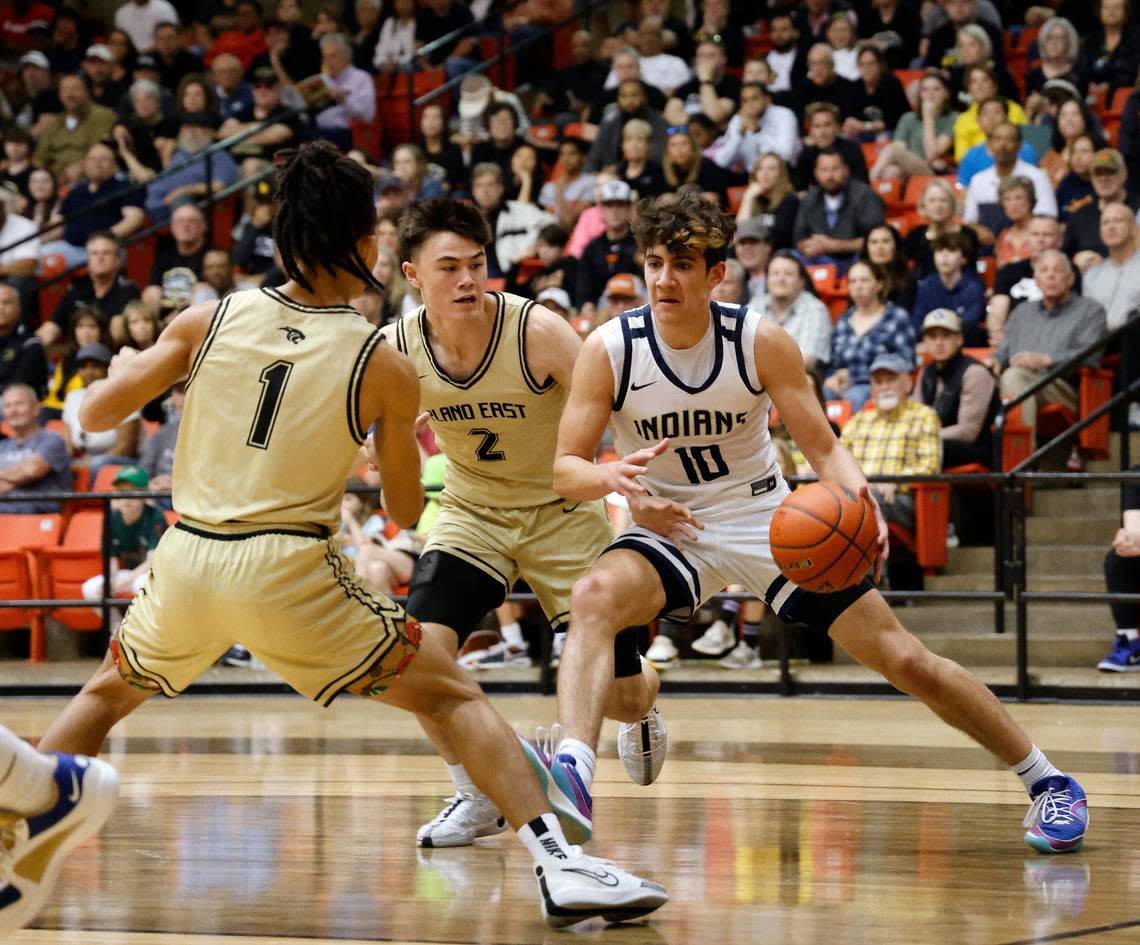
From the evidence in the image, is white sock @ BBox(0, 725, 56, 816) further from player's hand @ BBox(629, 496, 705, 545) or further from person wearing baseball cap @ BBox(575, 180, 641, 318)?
person wearing baseball cap @ BBox(575, 180, 641, 318)

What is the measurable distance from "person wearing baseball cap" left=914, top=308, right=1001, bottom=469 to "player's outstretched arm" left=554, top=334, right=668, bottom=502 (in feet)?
15.2

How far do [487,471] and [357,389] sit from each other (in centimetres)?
149

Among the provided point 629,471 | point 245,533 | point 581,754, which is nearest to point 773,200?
point 629,471

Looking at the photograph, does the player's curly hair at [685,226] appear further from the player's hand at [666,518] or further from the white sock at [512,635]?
the white sock at [512,635]

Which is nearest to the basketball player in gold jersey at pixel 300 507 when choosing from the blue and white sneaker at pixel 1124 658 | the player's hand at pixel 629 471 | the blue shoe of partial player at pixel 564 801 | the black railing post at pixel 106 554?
the blue shoe of partial player at pixel 564 801

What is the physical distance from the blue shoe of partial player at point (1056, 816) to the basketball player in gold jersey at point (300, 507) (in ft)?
4.73

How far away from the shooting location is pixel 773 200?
11219 millimetres

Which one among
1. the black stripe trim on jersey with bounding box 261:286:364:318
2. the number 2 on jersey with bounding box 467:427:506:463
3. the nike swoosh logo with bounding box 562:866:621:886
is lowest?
the nike swoosh logo with bounding box 562:866:621:886

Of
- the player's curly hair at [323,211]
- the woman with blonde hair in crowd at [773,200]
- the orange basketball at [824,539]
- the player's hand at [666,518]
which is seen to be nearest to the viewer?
the player's curly hair at [323,211]

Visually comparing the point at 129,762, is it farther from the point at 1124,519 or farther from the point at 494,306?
the point at 1124,519

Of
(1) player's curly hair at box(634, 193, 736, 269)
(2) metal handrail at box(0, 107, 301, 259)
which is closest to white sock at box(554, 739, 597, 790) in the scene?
(1) player's curly hair at box(634, 193, 736, 269)

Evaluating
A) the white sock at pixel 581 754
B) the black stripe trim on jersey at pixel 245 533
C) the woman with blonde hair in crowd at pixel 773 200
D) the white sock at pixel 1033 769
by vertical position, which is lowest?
the white sock at pixel 1033 769

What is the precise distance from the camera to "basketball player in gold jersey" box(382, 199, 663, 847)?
4.88 m

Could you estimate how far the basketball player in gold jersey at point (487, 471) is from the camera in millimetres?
4879
